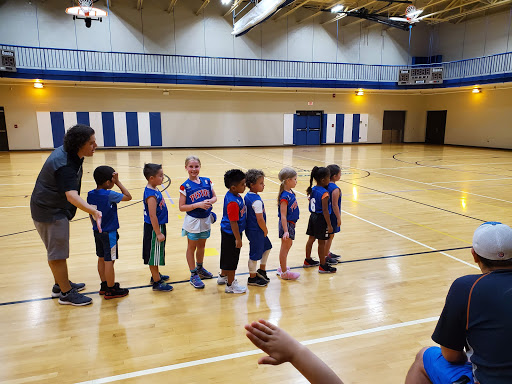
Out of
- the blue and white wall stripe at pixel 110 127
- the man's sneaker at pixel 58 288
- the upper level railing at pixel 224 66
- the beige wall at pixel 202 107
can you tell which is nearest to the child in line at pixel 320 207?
the man's sneaker at pixel 58 288

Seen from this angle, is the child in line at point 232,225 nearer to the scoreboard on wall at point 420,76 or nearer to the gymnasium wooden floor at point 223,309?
the gymnasium wooden floor at point 223,309

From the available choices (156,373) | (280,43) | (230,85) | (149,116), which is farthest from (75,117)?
(156,373)

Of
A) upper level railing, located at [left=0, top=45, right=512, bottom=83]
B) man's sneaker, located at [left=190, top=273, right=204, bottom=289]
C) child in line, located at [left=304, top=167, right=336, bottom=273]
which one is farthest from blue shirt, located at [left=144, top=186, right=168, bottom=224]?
upper level railing, located at [left=0, top=45, right=512, bottom=83]

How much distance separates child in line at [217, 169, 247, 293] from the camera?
3.33 metres

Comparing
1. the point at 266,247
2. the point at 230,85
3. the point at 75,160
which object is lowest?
the point at 266,247

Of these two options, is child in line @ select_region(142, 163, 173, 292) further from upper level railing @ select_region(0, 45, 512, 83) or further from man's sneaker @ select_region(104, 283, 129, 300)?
upper level railing @ select_region(0, 45, 512, 83)

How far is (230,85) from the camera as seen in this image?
1964 centimetres

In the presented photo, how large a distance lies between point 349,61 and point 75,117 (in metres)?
16.2

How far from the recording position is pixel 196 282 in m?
3.72

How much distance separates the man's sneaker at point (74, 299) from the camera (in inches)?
130

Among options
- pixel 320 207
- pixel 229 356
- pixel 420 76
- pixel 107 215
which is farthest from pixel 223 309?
pixel 420 76

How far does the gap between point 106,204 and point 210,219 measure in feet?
3.30

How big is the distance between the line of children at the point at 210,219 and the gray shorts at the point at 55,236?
26 centimetres

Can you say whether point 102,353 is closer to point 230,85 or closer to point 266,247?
point 266,247
